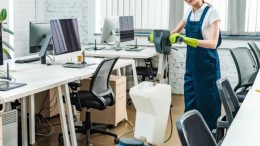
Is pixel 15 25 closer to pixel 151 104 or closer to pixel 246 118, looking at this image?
pixel 151 104

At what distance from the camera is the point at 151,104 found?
281 cm

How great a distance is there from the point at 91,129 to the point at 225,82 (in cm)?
198

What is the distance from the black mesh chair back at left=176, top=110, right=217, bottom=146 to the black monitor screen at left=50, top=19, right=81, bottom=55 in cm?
272

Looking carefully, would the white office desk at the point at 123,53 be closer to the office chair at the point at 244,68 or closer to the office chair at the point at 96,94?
the office chair at the point at 96,94

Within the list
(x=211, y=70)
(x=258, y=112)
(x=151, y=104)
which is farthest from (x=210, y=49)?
(x=258, y=112)

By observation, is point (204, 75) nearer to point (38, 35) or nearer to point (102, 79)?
point (102, 79)

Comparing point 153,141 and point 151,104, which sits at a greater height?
point 151,104

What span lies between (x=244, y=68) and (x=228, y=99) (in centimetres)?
184

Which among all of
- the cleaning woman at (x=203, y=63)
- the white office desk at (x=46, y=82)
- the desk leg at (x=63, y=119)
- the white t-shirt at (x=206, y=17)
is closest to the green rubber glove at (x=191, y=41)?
the cleaning woman at (x=203, y=63)

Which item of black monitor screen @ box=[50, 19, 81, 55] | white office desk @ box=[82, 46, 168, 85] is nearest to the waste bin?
black monitor screen @ box=[50, 19, 81, 55]

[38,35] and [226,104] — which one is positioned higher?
[38,35]

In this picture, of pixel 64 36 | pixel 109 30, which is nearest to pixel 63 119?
pixel 64 36

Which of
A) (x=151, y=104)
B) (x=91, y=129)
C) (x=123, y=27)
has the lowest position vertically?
(x=91, y=129)

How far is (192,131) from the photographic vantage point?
1624 mm
